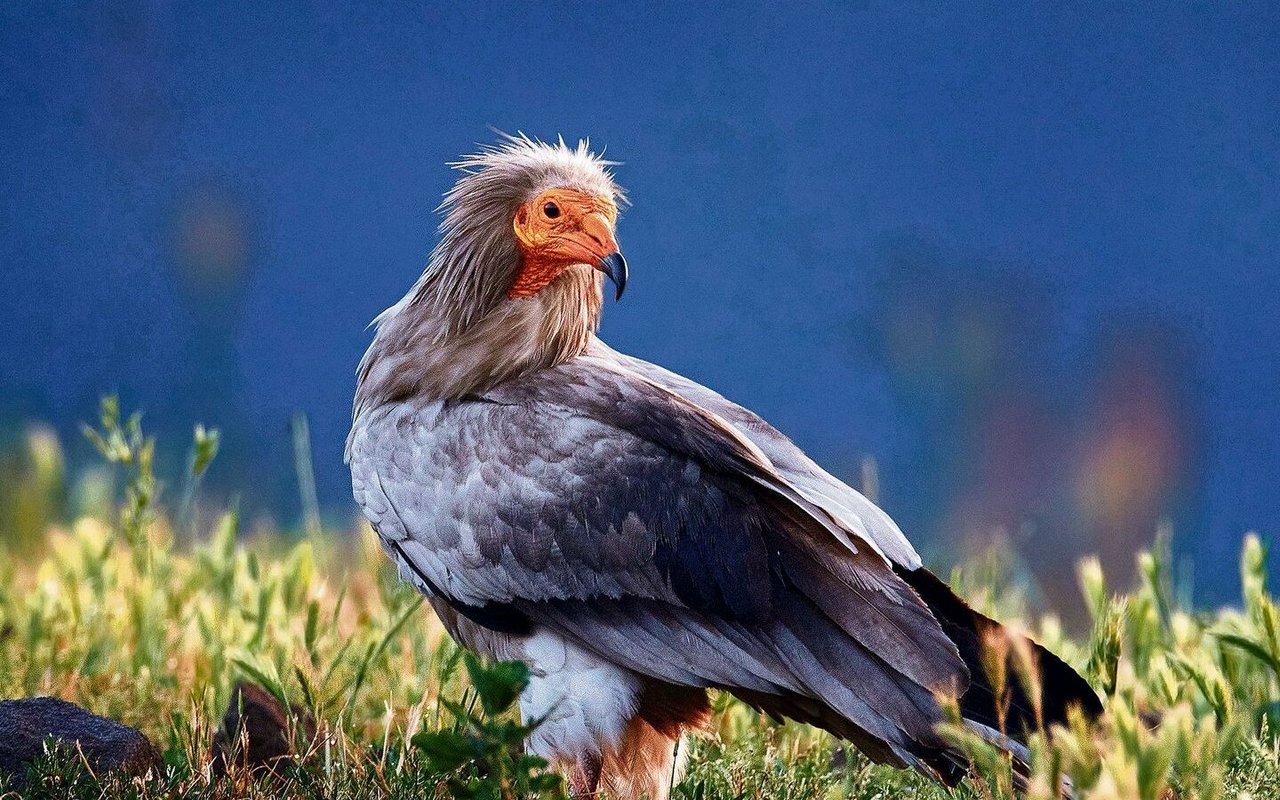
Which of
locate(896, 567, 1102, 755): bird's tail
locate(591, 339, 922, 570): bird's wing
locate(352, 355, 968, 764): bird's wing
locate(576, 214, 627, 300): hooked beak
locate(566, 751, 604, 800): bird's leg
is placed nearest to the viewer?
locate(896, 567, 1102, 755): bird's tail

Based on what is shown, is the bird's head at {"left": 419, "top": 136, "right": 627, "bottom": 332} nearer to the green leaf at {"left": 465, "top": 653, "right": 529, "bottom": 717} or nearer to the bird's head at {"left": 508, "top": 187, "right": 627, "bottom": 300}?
the bird's head at {"left": 508, "top": 187, "right": 627, "bottom": 300}

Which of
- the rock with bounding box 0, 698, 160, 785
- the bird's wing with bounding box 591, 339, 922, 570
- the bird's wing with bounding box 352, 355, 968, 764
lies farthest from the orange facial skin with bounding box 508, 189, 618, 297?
the rock with bounding box 0, 698, 160, 785

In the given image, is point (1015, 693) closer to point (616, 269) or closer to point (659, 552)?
point (659, 552)

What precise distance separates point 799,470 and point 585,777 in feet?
3.21

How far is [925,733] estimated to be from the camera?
3238 millimetres

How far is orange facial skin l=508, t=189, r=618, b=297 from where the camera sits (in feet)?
12.9

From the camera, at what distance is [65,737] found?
344 cm

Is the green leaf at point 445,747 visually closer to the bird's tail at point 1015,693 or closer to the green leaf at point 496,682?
the green leaf at point 496,682

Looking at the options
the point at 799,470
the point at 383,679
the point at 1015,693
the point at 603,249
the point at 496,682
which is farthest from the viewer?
the point at 383,679

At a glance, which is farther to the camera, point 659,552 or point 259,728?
point 259,728

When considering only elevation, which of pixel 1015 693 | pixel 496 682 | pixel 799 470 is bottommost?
pixel 496 682

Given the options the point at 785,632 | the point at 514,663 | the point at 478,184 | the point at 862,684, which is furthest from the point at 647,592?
the point at 478,184

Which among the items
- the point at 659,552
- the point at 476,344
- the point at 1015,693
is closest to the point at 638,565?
the point at 659,552

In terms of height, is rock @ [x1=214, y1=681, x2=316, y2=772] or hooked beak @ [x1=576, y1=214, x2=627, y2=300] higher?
hooked beak @ [x1=576, y1=214, x2=627, y2=300]
